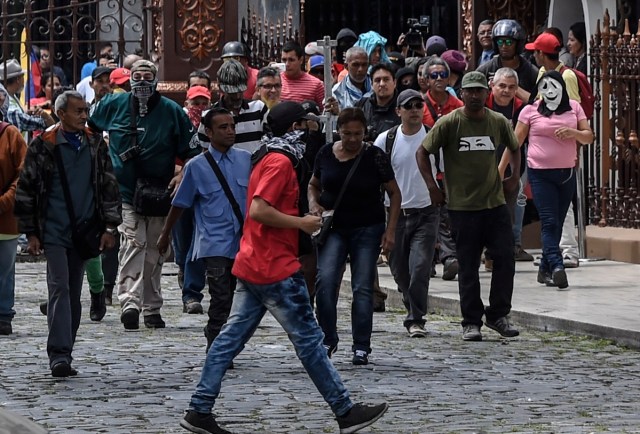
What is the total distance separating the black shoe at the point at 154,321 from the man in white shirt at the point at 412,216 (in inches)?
68.0

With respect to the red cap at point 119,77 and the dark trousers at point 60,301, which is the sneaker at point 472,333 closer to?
the dark trousers at point 60,301

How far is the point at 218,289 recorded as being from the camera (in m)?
11.6

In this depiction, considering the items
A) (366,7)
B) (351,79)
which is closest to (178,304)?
(351,79)

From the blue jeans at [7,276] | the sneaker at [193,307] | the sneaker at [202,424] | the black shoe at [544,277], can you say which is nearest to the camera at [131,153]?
the blue jeans at [7,276]

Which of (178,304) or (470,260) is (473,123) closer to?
(470,260)

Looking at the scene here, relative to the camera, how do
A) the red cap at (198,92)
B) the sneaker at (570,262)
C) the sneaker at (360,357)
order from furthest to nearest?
the sneaker at (570,262), the red cap at (198,92), the sneaker at (360,357)

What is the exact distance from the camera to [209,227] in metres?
11.6

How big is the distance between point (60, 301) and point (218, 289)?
3.06 ft

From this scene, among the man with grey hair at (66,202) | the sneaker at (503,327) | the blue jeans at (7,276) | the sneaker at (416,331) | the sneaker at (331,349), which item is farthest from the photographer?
the blue jeans at (7,276)

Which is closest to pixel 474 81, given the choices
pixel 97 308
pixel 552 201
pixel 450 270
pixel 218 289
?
pixel 218 289

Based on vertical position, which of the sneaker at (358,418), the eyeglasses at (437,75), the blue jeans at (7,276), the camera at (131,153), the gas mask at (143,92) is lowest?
the sneaker at (358,418)

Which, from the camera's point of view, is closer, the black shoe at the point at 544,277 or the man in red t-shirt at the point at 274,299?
the man in red t-shirt at the point at 274,299

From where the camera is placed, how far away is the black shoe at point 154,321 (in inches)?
547

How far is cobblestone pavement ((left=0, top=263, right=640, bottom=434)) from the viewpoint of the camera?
31.6ft
